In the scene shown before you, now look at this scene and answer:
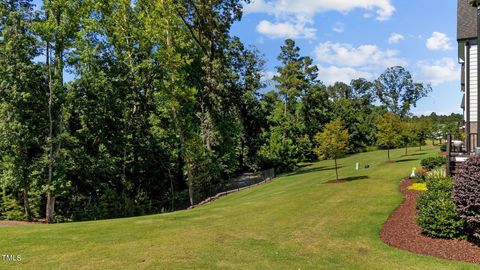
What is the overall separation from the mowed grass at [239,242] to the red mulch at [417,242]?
0.40 metres

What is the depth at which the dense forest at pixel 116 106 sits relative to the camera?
22.4 metres

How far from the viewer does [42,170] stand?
22609 millimetres

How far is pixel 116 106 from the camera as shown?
2859cm

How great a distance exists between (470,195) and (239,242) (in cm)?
667

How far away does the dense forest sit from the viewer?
22391 millimetres

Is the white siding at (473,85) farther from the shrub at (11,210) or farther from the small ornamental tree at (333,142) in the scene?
the shrub at (11,210)

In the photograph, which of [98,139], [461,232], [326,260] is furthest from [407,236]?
[98,139]

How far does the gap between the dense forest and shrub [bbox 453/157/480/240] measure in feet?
69.0

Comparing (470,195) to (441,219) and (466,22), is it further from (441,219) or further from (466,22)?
(466,22)

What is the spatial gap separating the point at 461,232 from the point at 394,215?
3061 millimetres

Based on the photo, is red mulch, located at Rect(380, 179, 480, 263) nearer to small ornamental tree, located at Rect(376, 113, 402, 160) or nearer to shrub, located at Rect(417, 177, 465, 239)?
shrub, located at Rect(417, 177, 465, 239)

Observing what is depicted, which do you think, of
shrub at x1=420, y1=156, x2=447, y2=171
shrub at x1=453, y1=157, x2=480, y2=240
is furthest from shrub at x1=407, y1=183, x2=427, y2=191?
shrub at x1=453, y1=157, x2=480, y2=240

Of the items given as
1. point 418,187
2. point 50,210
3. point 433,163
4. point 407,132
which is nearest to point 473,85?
point 418,187

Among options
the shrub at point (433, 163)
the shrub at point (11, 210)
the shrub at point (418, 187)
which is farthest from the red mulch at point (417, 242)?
the shrub at point (11, 210)
